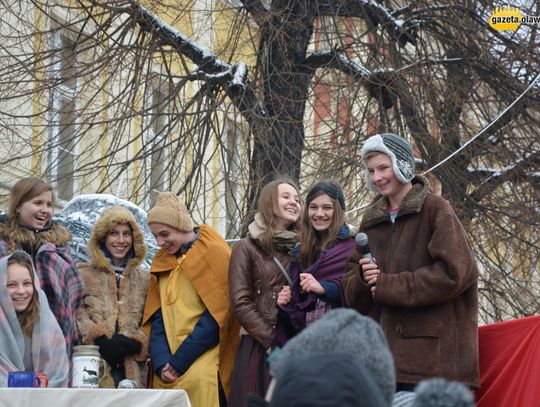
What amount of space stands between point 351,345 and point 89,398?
2.96 metres

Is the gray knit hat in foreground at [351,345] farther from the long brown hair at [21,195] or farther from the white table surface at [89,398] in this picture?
the long brown hair at [21,195]

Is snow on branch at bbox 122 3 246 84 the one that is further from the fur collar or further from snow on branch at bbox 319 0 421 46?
the fur collar

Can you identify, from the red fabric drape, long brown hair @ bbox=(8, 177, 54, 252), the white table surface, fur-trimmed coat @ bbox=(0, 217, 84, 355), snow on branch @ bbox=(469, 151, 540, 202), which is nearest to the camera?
the white table surface

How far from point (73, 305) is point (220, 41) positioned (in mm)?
6626

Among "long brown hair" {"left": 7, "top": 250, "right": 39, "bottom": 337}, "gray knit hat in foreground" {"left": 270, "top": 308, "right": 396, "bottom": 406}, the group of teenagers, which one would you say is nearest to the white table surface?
the group of teenagers

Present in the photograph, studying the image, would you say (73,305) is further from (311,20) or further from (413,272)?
(311,20)

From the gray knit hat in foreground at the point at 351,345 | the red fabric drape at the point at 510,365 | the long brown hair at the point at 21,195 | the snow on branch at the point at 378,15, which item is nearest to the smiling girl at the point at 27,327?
the long brown hair at the point at 21,195

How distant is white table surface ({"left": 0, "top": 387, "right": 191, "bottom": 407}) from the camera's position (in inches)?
219

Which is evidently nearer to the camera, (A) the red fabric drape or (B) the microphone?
(B) the microphone

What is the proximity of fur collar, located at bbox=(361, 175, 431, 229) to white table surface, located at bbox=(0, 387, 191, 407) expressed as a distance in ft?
3.74

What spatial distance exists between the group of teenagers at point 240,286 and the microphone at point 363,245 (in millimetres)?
32

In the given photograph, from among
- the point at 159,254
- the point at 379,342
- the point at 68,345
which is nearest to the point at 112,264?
the point at 159,254

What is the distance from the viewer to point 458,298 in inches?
230

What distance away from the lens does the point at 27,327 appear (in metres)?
6.49
